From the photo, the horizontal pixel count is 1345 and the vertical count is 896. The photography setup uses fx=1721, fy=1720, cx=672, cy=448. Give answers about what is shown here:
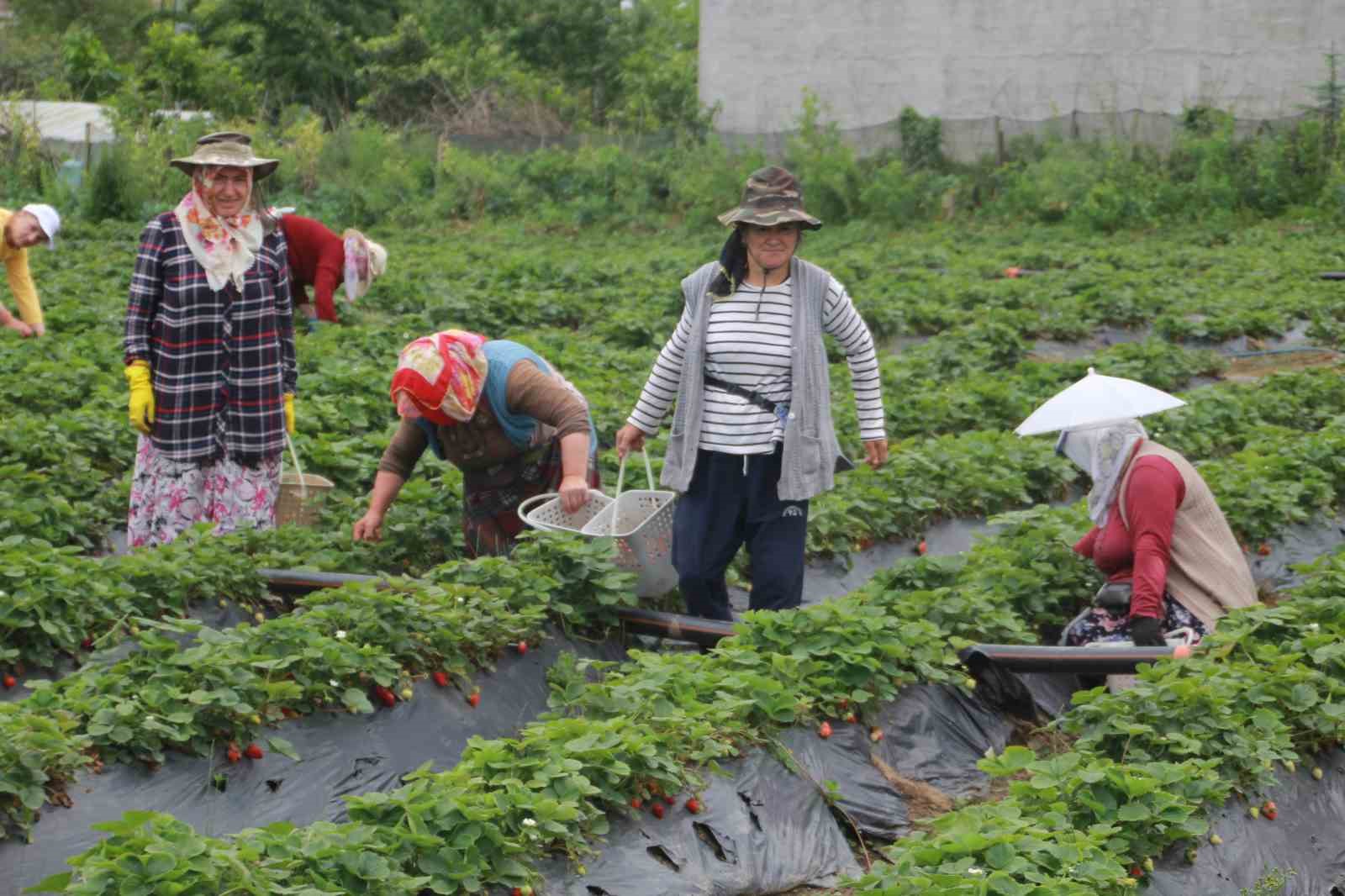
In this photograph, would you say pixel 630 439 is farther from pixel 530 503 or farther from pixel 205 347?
pixel 205 347

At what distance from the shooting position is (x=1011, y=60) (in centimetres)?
2680

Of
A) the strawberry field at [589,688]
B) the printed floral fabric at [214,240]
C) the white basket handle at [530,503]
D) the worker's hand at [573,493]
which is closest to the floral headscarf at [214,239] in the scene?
the printed floral fabric at [214,240]

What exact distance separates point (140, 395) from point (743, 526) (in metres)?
2.21

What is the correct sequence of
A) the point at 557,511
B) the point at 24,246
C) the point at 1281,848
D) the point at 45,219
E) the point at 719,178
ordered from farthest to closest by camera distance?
the point at 719,178 → the point at 24,246 → the point at 45,219 → the point at 557,511 → the point at 1281,848

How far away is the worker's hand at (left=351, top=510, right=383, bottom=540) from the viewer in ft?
20.2

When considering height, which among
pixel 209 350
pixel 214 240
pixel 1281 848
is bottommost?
pixel 1281 848

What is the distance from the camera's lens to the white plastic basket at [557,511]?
599cm

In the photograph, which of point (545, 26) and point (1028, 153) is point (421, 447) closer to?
point (1028, 153)

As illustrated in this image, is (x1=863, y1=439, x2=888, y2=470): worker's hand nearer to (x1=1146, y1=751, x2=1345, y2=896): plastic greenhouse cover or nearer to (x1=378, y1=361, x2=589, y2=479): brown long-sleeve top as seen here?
(x1=378, y1=361, x2=589, y2=479): brown long-sleeve top

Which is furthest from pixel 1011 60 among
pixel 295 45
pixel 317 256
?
pixel 317 256

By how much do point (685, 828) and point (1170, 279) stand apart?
1255cm

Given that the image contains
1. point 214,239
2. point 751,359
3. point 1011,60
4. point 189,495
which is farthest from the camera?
point 1011,60

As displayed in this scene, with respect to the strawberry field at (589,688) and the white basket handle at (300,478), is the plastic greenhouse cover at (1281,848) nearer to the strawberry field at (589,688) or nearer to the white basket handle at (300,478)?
the strawberry field at (589,688)

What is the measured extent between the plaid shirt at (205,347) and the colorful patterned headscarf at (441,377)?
0.81 m
